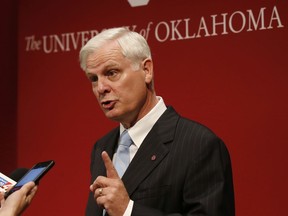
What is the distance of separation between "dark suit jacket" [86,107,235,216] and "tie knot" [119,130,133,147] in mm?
89

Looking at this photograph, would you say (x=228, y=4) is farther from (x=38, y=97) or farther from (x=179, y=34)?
(x=38, y=97)

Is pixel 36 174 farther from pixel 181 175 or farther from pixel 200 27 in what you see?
pixel 200 27

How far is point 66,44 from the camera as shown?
3355 mm

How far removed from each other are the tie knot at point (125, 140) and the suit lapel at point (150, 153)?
0.29 feet

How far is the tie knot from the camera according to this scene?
204 centimetres

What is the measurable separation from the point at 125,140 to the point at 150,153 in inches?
5.9

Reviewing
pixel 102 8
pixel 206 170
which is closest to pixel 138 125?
pixel 206 170

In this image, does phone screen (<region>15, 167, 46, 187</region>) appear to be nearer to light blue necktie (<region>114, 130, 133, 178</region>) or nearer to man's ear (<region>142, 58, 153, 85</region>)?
light blue necktie (<region>114, 130, 133, 178</region>)

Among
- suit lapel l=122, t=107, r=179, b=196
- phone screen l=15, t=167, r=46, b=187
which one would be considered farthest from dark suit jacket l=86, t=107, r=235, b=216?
phone screen l=15, t=167, r=46, b=187

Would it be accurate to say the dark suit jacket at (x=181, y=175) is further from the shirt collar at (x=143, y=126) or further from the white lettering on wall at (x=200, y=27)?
the white lettering on wall at (x=200, y=27)

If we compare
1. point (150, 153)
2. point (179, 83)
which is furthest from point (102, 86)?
point (179, 83)

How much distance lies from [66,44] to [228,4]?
3.21 feet

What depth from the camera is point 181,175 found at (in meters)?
1.85

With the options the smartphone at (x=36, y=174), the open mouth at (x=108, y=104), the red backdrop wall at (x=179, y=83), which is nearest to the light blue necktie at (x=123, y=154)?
the open mouth at (x=108, y=104)
